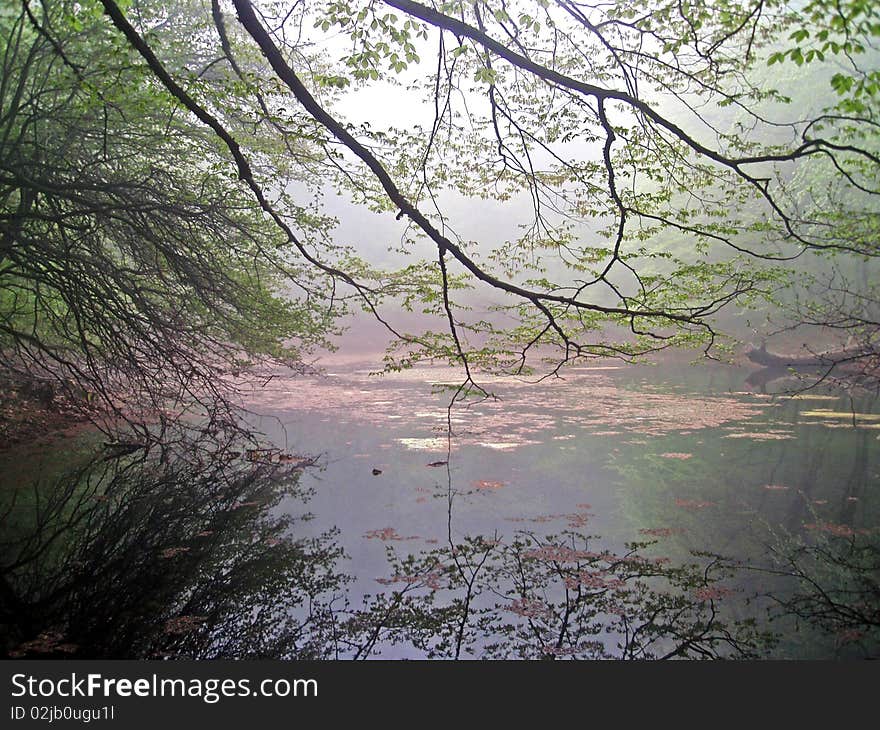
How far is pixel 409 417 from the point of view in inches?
508

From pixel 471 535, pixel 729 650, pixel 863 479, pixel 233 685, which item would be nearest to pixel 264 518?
pixel 471 535

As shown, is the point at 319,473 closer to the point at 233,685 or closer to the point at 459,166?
the point at 459,166

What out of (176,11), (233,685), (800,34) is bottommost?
(233,685)

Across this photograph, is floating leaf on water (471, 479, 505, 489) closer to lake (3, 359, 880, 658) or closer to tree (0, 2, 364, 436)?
lake (3, 359, 880, 658)

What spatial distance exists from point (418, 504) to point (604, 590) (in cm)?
281

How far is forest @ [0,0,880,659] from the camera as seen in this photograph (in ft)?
13.5

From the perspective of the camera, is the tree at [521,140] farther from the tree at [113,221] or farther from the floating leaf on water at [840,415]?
the floating leaf on water at [840,415]

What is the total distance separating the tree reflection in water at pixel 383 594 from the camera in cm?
395

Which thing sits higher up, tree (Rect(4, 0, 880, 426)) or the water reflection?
tree (Rect(4, 0, 880, 426))

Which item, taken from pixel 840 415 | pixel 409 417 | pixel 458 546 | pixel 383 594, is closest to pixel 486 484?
pixel 458 546

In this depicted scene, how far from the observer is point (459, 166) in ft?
25.7

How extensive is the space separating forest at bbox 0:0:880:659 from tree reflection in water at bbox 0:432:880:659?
0.03 metres

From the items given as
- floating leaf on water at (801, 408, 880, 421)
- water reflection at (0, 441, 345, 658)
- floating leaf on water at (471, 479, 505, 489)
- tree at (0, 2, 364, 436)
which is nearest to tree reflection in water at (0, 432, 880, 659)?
water reflection at (0, 441, 345, 658)

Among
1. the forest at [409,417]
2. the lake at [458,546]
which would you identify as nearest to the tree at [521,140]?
the forest at [409,417]
